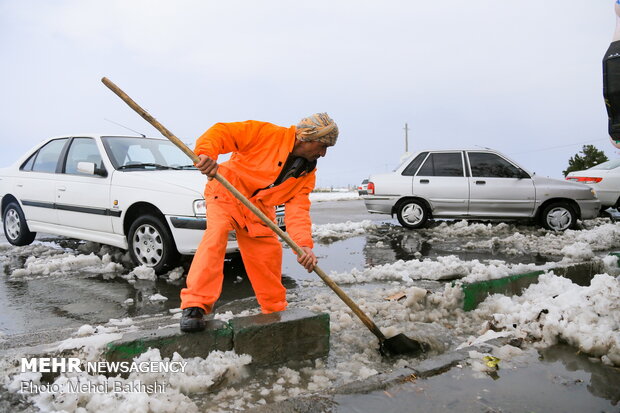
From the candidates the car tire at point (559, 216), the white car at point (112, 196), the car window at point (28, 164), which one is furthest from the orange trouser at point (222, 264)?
the car tire at point (559, 216)

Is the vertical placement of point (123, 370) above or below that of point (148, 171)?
below

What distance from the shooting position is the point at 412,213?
384 inches

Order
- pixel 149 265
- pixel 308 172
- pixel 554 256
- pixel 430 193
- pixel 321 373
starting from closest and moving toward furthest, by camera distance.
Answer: pixel 321 373 < pixel 308 172 < pixel 149 265 < pixel 554 256 < pixel 430 193

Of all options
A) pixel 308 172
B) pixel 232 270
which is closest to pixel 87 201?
pixel 232 270

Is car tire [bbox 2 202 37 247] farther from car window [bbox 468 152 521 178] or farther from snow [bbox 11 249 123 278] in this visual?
car window [bbox 468 152 521 178]

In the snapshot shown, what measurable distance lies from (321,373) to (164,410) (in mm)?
965

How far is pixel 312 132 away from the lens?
3.16 meters

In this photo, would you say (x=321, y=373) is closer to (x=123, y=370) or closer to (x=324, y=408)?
(x=324, y=408)

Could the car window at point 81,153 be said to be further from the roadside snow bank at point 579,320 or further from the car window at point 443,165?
the car window at point 443,165

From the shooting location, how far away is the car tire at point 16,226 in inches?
275

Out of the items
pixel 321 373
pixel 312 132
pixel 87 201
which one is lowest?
pixel 321 373

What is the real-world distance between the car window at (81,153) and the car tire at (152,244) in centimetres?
123

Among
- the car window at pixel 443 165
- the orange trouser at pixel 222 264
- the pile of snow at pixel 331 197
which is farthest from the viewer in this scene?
the pile of snow at pixel 331 197

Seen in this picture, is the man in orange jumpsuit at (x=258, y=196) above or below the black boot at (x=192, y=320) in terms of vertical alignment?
above
